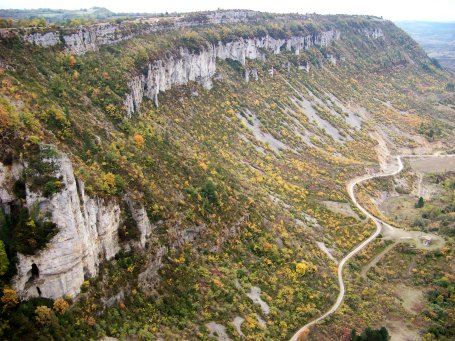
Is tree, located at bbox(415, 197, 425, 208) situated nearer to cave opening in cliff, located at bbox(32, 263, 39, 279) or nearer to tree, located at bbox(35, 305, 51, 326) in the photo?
tree, located at bbox(35, 305, 51, 326)

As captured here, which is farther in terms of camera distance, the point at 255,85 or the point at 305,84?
the point at 305,84

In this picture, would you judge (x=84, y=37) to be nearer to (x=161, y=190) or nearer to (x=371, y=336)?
(x=161, y=190)

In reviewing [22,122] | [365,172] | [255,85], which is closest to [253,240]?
[22,122]

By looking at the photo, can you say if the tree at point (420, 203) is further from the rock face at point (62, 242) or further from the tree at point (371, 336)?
the rock face at point (62, 242)

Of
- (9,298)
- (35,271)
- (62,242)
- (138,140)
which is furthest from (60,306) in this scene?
(138,140)

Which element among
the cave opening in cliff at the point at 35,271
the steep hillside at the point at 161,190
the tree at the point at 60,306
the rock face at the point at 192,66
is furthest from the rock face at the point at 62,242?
the rock face at the point at 192,66

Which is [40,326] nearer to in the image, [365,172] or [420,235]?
[420,235]
